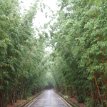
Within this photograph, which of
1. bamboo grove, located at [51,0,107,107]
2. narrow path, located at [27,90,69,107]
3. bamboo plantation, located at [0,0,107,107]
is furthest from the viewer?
narrow path, located at [27,90,69,107]

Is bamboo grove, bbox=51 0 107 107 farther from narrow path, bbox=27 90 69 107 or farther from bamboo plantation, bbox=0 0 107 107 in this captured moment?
narrow path, bbox=27 90 69 107

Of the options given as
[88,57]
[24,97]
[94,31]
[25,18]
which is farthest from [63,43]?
[24,97]

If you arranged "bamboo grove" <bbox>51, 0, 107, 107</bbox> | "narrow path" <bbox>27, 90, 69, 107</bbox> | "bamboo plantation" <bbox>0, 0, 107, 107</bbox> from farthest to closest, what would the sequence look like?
"narrow path" <bbox>27, 90, 69, 107</bbox> → "bamboo plantation" <bbox>0, 0, 107, 107</bbox> → "bamboo grove" <bbox>51, 0, 107, 107</bbox>

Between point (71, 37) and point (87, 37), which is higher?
point (71, 37)

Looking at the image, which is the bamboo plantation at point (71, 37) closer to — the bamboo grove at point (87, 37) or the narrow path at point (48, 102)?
the bamboo grove at point (87, 37)

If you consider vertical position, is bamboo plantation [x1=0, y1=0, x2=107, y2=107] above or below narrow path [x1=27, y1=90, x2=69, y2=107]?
above

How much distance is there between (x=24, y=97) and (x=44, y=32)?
25011mm

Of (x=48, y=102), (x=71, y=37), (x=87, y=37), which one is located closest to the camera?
(x=87, y=37)

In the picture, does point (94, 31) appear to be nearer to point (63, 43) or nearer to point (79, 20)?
point (79, 20)

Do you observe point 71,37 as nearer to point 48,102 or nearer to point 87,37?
point 87,37

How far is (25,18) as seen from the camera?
21.3 metres

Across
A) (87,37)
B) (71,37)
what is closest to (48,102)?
(71,37)

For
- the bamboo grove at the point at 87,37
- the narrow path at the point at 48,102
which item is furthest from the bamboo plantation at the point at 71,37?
the narrow path at the point at 48,102

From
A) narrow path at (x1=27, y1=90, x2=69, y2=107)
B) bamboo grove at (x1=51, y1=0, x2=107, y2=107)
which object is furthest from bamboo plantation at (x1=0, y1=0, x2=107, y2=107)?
narrow path at (x1=27, y1=90, x2=69, y2=107)
